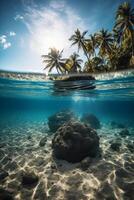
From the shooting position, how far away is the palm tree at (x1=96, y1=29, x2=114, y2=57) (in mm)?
37188

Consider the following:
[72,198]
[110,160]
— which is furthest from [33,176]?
[110,160]

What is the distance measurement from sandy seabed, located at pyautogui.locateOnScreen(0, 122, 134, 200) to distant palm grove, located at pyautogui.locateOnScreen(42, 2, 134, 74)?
19.5 meters

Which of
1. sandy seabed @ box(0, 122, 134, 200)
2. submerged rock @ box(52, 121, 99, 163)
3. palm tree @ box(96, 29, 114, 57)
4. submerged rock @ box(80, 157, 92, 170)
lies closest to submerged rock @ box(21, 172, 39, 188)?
sandy seabed @ box(0, 122, 134, 200)

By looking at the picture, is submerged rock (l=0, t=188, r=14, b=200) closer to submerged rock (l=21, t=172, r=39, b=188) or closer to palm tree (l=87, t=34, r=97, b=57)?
submerged rock (l=21, t=172, r=39, b=188)

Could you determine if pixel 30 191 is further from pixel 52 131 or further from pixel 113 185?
pixel 52 131

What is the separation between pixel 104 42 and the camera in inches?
1465

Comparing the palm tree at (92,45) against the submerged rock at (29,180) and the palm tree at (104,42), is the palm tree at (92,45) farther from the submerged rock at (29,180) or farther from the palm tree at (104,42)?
the submerged rock at (29,180)

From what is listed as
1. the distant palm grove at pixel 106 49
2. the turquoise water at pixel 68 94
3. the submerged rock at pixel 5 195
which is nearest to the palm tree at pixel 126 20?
the distant palm grove at pixel 106 49

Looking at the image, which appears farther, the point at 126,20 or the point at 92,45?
the point at 92,45

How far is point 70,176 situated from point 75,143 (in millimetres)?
2240

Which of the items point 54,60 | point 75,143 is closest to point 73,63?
point 54,60

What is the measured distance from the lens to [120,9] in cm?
3250

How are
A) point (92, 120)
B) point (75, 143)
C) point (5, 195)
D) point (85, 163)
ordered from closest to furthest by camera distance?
1. point (5, 195)
2. point (85, 163)
3. point (75, 143)
4. point (92, 120)

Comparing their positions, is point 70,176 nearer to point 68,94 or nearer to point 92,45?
point 68,94
